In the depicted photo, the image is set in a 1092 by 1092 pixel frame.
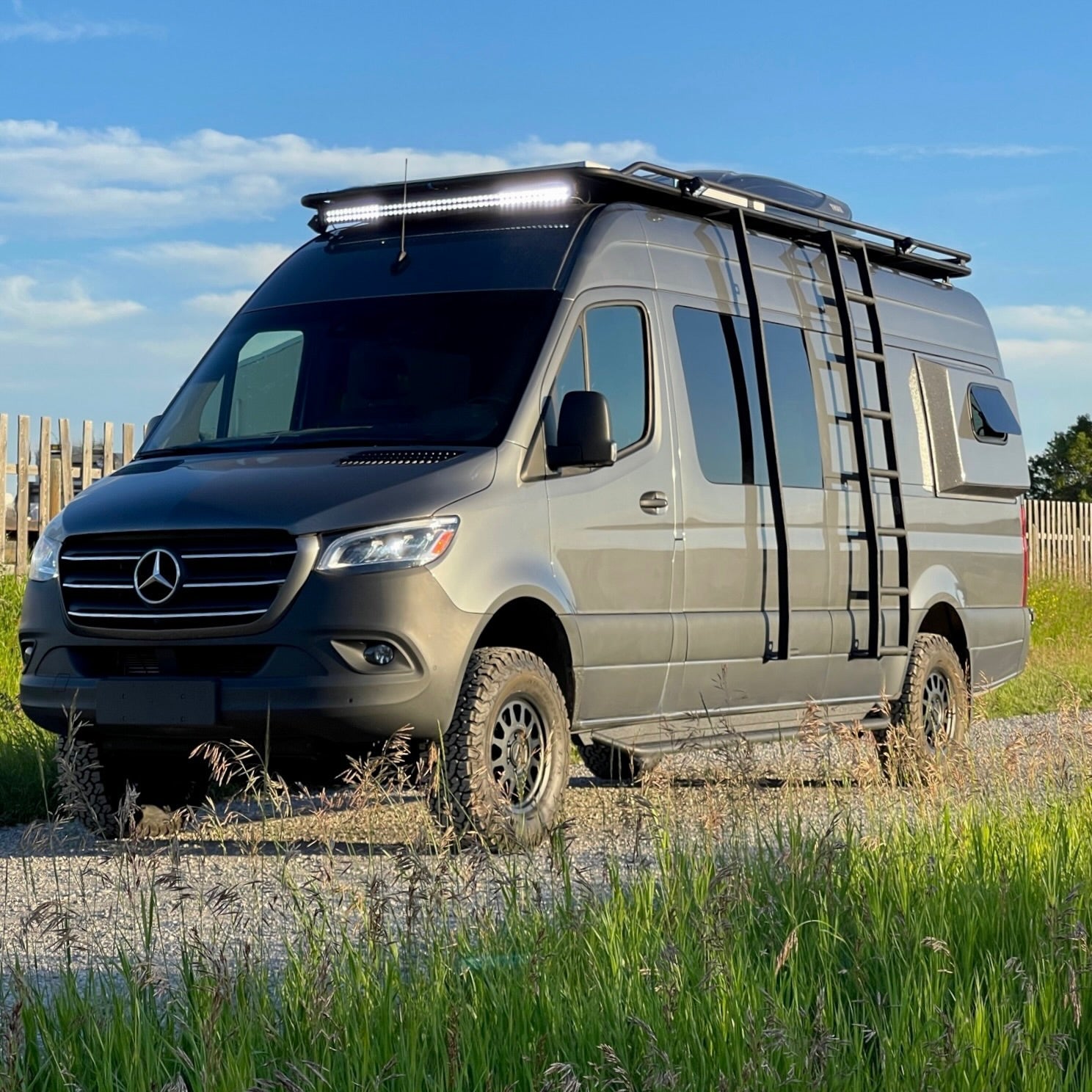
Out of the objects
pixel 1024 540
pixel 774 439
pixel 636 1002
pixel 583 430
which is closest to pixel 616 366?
pixel 583 430

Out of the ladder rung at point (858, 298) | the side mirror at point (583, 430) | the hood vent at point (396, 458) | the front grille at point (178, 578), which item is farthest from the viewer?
the ladder rung at point (858, 298)

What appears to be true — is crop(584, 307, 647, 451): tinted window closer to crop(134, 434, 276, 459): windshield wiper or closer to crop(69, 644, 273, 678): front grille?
crop(134, 434, 276, 459): windshield wiper

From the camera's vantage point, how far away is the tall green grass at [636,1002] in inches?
135

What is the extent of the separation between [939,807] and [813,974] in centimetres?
201

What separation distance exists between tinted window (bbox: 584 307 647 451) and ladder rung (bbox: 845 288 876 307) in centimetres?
217

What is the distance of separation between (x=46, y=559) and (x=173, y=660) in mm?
895

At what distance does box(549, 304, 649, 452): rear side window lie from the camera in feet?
24.6

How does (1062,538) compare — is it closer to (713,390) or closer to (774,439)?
(774,439)

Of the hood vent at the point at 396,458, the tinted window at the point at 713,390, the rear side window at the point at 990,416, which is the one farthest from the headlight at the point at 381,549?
the rear side window at the point at 990,416

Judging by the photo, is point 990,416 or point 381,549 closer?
point 381,549

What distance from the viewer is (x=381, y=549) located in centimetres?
658

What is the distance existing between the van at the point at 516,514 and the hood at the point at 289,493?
15 mm

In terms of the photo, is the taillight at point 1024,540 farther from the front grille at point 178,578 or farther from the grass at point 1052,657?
A: the front grille at point 178,578

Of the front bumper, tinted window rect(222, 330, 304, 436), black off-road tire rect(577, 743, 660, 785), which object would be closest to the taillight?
black off-road tire rect(577, 743, 660, 785)
